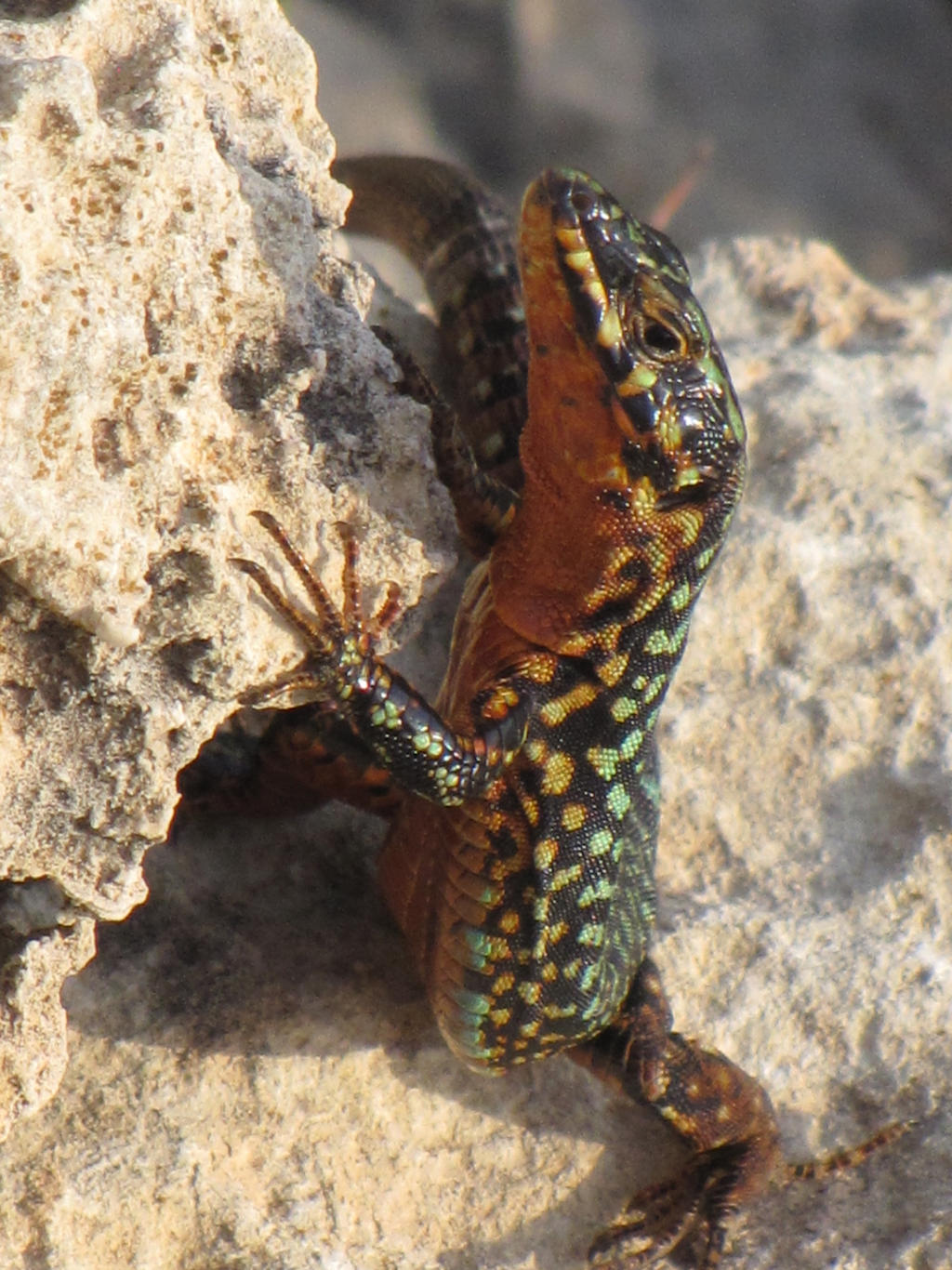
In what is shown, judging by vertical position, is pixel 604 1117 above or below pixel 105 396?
below

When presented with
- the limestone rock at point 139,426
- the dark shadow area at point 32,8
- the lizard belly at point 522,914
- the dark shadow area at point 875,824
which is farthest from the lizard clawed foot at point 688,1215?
the dark shadow area at point 32,8

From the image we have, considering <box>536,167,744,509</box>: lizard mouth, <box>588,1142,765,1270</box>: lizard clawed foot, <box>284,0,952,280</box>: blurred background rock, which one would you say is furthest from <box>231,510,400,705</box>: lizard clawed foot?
<box>284,0,952,280</box>: blurred background rock

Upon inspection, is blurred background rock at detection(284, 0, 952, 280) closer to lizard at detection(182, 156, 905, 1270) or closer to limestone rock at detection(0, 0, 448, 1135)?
lizard at detection(182, 156, 905, 1270)

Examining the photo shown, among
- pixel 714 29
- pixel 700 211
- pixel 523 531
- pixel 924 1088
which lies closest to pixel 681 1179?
pixel 924 1088

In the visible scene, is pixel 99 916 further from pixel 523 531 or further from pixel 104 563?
pixel 523 531

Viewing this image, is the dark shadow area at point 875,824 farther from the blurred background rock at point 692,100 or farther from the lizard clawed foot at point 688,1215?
the blurred background rock at point 692,100

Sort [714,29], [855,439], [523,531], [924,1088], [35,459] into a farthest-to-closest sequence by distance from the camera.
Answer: [714,29] < [855,439] < [924,1088] < [523,531] < [35,459]

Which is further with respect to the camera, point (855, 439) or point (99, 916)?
point (855, 439)
